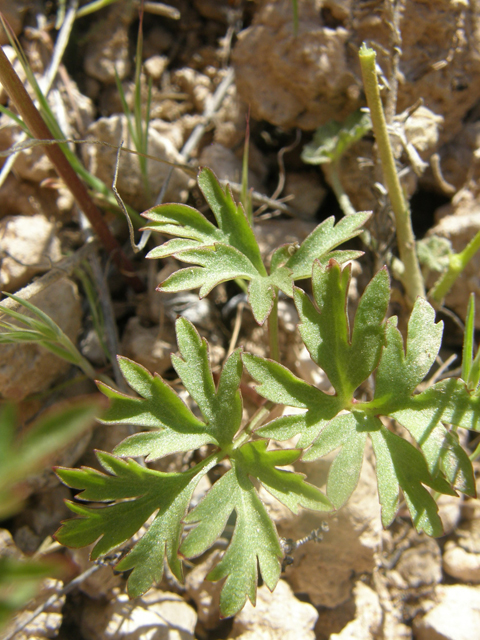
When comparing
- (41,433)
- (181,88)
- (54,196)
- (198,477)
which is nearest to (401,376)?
(198,477)

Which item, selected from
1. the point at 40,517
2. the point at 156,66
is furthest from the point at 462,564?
the point at 156,66

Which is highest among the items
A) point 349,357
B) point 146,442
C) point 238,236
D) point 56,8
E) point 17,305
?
point 56,8

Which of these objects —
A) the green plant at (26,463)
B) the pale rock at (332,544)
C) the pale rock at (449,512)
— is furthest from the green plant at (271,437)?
the green plant at (26,463)

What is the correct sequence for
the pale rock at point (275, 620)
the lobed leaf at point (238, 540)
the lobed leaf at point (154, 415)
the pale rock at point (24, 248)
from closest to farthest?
the lobed leaf at point (238, 540), the lobed leaf at point (154, 415), the pale rock at point (275, 620), the pale rock at point (24, 248)

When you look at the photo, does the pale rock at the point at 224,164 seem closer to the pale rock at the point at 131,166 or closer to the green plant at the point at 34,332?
the pale rock at the point at 131,166

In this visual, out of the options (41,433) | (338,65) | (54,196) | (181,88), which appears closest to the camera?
(41,433)

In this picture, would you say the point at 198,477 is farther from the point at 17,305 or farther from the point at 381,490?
the point at 17,305

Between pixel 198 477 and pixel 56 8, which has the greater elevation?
pixel 56 8

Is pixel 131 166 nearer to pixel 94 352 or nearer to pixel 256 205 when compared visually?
pixel 256 205
